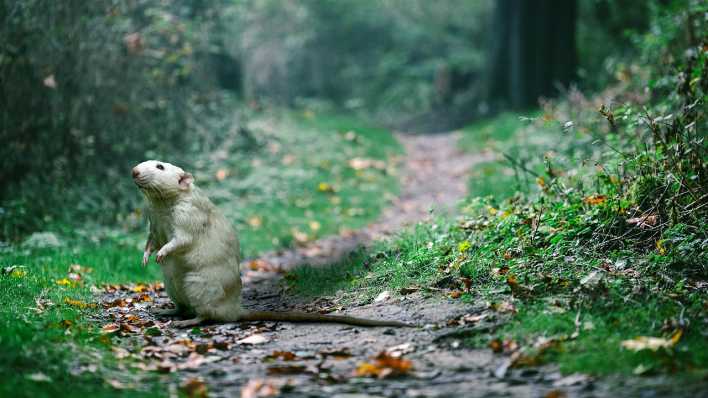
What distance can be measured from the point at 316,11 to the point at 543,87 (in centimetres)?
1137

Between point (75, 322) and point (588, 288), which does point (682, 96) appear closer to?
point (588, 288)

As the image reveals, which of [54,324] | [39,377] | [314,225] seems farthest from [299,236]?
[39,377]

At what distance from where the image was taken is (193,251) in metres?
5.56

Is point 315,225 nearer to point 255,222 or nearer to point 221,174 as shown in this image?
point 255,222

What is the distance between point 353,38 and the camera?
29.9 meters

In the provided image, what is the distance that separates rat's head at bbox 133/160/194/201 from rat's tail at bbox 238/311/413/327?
1.07m

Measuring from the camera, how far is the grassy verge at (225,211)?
4129 millimetres

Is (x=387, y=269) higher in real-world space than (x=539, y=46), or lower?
lower

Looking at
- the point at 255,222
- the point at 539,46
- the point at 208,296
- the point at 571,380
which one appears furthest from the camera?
the point at 539,46

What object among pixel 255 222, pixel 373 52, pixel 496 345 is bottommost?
pixel 255 222

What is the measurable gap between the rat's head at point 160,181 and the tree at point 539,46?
14.7 m

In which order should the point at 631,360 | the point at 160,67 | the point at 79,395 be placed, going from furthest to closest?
the point at 160,67 < the point at 631,360 < the point at 79,395

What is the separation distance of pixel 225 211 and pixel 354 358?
6791mm

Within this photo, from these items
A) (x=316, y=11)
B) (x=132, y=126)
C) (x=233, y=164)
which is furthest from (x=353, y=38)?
(x=132, y=126)
